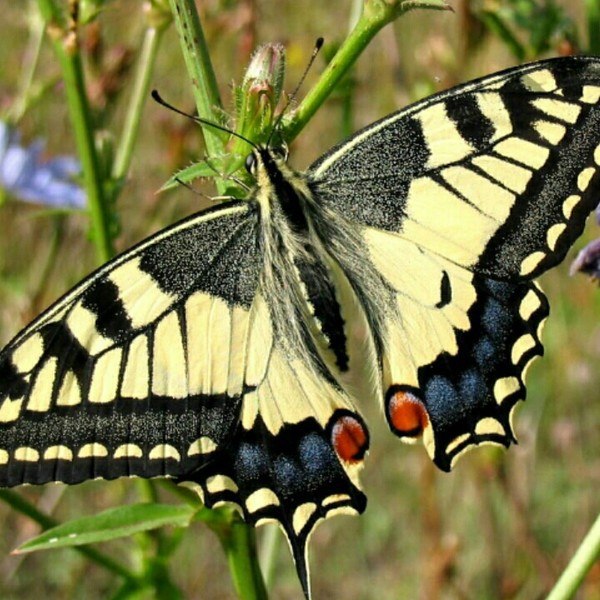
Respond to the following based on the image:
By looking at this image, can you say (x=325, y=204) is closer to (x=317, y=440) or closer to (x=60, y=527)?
(x=317, y=440)

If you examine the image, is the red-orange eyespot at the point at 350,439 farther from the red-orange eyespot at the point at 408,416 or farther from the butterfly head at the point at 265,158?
the butterfly head at the point at 265,158

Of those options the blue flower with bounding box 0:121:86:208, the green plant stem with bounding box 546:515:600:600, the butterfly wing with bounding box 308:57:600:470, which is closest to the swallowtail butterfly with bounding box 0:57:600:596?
the butterfly wing with bounding box 308:57:600:470

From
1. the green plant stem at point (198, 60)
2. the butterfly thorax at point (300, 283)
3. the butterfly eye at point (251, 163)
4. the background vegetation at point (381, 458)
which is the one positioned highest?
the green plant stem at point (198, 60)

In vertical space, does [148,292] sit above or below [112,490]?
above

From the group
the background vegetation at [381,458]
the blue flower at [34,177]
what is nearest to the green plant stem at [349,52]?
the background vegetation at [381,458]

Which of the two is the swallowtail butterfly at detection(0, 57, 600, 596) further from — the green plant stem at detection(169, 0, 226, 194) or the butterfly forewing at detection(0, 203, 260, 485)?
the green plant stem at detection(169, 0, 226, 194)

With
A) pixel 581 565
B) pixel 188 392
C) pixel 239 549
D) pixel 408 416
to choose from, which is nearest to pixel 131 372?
pixel 188 392

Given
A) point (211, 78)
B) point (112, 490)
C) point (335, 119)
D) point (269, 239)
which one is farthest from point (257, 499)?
point (335, 119)

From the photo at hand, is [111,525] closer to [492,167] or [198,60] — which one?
[198,60]
